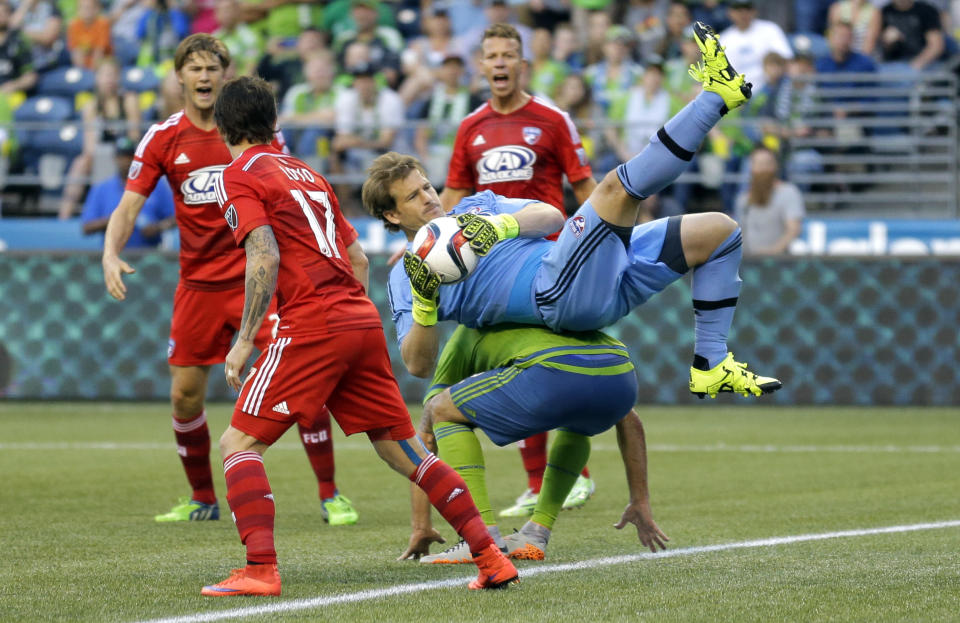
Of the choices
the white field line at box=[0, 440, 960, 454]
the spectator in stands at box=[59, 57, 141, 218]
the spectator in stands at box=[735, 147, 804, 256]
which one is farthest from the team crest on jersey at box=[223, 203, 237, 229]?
the spectator in stands at box=[59, 57, 141, 218]

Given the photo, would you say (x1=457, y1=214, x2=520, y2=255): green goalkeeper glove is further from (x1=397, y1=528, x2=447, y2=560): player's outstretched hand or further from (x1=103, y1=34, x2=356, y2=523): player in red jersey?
(x1=103, y1=34, x2=356, y2=523): player in red jersey

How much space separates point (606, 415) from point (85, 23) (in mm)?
15262

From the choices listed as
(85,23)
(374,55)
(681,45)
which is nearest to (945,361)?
(681,45)

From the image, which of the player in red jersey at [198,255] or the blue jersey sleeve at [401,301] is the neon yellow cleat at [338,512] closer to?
the player in red jersey at [198,255]

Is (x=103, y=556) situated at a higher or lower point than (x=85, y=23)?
lower

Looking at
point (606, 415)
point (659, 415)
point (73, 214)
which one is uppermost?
point (606, 415)

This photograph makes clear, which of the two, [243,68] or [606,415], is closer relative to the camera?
[606,415]

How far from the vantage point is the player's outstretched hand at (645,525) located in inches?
238

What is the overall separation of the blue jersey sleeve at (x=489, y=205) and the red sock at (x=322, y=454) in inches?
77.0

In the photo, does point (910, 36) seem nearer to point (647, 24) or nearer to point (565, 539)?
point (647, 24)

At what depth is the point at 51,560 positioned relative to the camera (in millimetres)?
5965

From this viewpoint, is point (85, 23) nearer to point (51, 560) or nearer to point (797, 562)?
point (51, 560)

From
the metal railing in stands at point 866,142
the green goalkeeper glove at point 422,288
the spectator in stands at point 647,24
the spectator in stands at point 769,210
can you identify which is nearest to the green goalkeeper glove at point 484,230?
the green goalkeeper glove at point 422,288

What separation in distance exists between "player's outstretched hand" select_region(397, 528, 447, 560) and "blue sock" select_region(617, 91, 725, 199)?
1.70m
